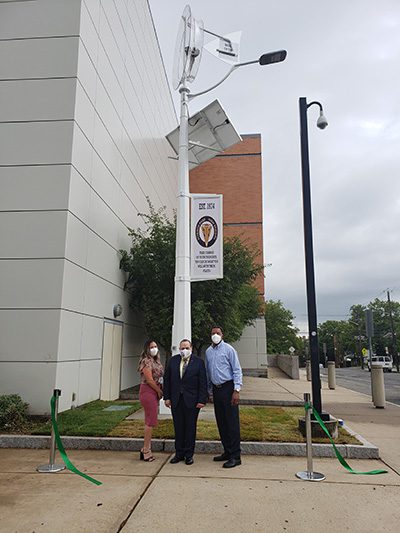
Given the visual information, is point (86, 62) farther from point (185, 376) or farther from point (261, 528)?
point (261, 528)

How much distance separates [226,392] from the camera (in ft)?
20.2

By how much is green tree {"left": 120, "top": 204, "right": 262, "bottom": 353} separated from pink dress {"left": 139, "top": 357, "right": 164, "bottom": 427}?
638cm

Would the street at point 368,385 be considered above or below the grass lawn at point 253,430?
below

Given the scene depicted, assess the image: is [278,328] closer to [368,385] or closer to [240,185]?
[240,185]

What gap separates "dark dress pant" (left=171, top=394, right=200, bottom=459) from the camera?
5.99 meters

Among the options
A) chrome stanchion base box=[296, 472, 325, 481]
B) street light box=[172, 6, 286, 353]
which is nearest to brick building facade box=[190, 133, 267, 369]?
street light box=[172, 6, 286, 353]

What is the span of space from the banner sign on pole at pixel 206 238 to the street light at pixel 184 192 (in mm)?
163

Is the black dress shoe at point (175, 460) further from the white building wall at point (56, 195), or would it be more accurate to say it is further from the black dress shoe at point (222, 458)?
the white building wall at point (56, 195)

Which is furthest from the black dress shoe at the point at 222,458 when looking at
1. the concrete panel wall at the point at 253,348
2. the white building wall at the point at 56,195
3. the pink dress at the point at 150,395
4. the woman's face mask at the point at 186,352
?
the concrete panel wall at the point at 253,348

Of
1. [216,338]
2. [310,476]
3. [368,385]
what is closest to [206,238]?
[216,338]

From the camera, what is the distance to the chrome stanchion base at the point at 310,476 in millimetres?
5273

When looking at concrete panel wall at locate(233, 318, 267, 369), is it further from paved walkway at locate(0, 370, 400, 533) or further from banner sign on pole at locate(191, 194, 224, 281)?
paved walkway at locate(0, 370, 400, 533)

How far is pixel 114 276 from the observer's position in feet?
41.6

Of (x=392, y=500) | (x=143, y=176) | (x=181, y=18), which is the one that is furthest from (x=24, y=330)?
(x=143, y=176)
